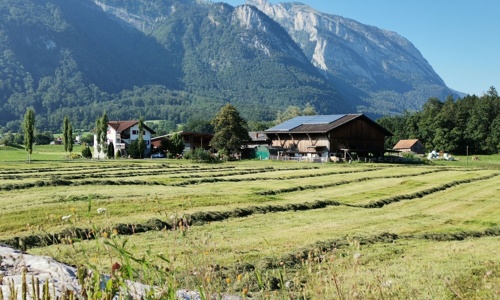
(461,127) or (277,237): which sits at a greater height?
(461,127)

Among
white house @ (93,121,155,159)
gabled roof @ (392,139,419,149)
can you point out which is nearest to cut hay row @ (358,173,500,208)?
white house @ (93,121,155,159)

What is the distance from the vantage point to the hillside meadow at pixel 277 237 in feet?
17.9

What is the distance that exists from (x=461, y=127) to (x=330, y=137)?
2315 inches

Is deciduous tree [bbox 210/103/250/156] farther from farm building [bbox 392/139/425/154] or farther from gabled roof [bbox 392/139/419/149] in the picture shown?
gabled roof [bbox 392/139/419/149]

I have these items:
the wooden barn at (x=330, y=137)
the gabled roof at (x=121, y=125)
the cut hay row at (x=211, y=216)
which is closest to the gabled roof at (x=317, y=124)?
the wooden barn at (x=330, y=137)

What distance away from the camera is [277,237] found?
15859mm

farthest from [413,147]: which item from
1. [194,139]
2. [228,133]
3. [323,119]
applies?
[228,133]

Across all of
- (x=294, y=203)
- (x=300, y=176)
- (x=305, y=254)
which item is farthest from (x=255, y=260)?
(x=300, y=176)

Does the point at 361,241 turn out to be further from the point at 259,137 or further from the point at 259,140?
the point at 259,137

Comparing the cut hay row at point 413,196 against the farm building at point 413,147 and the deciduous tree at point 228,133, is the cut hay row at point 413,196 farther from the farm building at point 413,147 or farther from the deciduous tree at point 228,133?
the farm building at point 413,147

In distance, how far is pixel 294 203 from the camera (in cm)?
2459

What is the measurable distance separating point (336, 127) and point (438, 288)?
76.0 meters

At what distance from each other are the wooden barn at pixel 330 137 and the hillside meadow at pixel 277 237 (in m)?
49.7

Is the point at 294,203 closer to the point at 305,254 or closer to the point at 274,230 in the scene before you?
the point at 274,230
